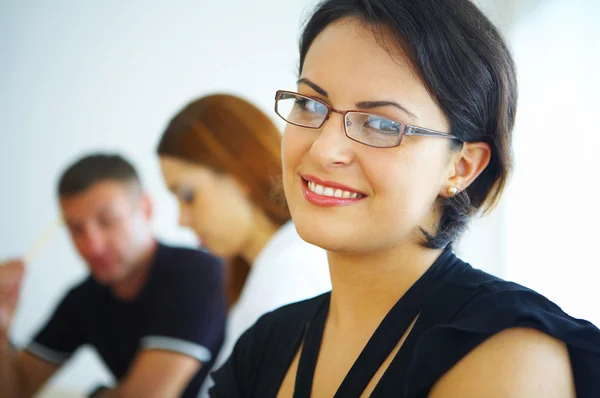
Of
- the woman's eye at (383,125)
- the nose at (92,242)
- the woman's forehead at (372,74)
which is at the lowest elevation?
the nose at (92,242)

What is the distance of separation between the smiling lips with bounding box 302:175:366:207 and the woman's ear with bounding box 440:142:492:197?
9 centimetres

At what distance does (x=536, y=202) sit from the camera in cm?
123

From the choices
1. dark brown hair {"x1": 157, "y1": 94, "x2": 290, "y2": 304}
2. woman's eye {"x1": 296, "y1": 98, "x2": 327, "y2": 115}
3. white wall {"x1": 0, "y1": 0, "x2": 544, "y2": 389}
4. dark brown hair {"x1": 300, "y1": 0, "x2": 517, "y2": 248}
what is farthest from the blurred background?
woman's eye {"x1": 296, "y1": 98, "x2": 327, "y2": 115}

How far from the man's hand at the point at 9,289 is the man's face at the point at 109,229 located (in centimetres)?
18

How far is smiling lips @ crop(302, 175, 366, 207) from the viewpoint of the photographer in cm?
56

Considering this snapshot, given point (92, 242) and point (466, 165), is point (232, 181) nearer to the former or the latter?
point (92, 242)

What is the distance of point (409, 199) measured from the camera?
56 centimetres

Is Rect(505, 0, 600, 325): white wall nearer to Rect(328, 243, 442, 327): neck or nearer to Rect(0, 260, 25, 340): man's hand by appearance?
Rect(328, 243, 442, 327): neck

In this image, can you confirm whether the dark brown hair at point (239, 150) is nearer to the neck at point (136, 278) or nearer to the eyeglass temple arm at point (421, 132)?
the neck at point (136, 278)

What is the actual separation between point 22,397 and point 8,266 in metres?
0.33

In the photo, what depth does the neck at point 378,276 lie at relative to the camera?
0.60 meters

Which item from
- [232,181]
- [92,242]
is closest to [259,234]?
[232,181]

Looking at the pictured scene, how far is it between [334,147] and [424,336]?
0.57 feet

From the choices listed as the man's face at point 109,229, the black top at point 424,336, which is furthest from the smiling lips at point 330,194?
the man's face at point 109,229
